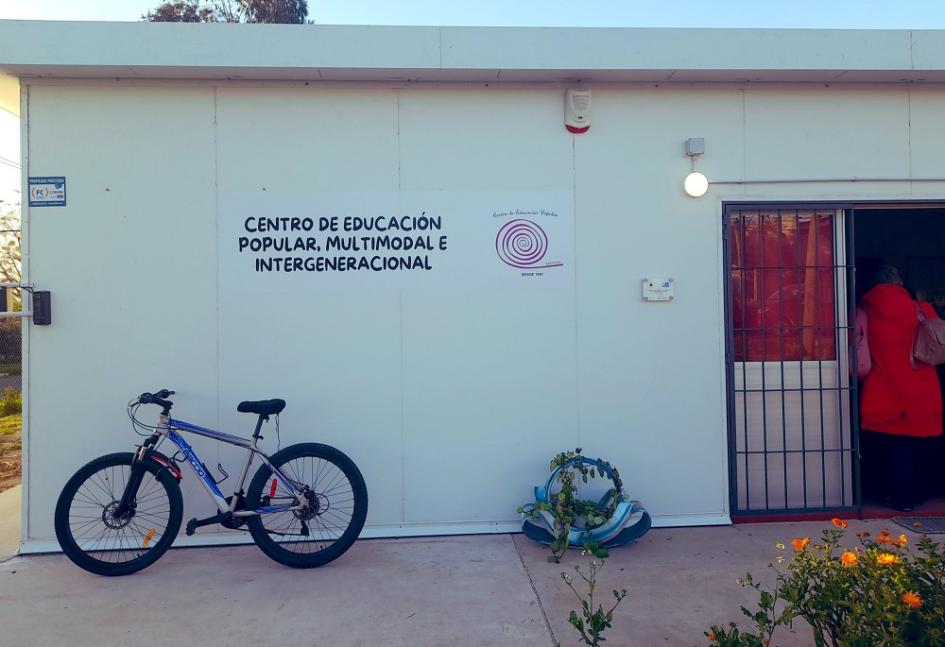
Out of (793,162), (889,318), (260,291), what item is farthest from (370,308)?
(889,318)

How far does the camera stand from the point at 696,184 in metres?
4.95

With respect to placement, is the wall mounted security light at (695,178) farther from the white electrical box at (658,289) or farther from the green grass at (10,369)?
the green grass at (10,369)

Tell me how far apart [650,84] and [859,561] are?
3456mm

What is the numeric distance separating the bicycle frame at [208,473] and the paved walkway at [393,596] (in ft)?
1.20

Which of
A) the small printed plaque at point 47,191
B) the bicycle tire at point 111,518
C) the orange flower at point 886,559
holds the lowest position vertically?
the bicycle tire at point 111,518

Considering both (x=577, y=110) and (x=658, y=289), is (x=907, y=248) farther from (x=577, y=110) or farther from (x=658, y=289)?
(x=577, y=110)

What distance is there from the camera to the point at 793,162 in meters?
5.04

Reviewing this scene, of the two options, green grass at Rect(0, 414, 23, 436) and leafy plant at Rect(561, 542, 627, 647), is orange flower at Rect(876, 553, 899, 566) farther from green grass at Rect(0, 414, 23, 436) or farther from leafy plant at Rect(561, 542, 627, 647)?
green grass at Rect(0, 414, 23, 436)

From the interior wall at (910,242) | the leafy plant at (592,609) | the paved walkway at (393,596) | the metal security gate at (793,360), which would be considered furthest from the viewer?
the interior wall at (910,242)

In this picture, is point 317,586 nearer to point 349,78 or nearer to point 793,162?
point 349,78

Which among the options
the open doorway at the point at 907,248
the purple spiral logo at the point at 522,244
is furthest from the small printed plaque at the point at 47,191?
the open doorway at the point at 907,248


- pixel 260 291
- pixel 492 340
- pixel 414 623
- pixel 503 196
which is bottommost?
pixel 414 623

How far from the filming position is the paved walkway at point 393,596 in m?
3.47

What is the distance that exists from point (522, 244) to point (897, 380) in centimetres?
295
